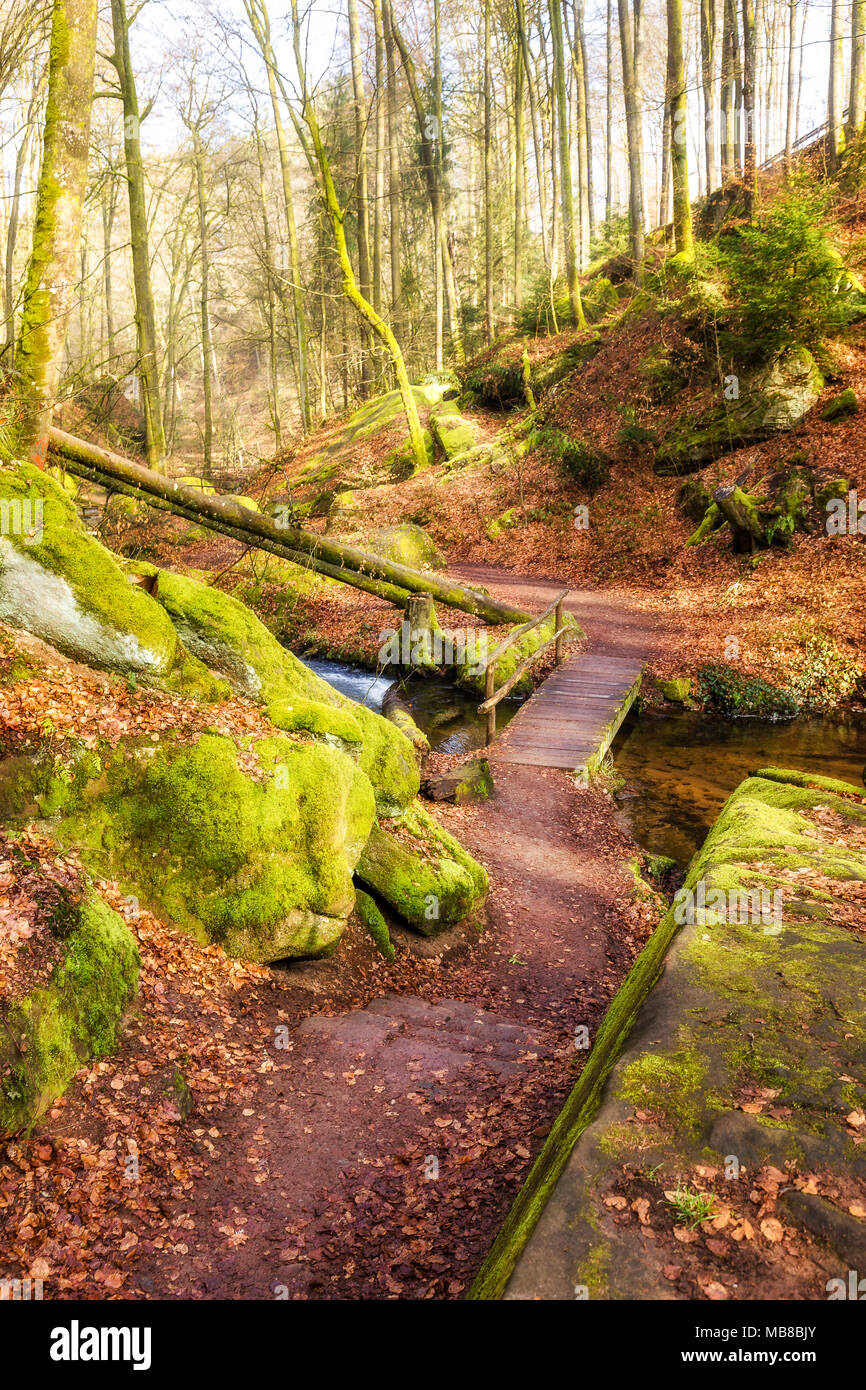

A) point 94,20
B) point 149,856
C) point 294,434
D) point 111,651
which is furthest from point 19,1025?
point 294,434

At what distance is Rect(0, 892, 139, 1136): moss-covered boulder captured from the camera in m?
3.46

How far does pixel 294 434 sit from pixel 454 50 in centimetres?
1815

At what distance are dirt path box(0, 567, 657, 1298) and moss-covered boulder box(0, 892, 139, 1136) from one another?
126 mm

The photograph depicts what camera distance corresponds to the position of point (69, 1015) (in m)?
3.89

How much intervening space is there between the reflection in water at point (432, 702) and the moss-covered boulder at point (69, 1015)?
8.94m

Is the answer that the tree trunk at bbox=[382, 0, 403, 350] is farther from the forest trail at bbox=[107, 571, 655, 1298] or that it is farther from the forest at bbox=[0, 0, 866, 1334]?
the forest trail at bbox=[107, 571, 655, 1298]

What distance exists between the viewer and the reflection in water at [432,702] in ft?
45.5

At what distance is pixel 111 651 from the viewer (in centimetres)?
606

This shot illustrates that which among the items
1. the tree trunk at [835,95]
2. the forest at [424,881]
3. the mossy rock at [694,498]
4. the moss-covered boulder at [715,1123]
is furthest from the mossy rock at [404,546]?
the tree trunk at [835,95]

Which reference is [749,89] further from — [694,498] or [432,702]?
[432,702]

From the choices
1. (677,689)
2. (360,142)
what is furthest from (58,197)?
(360,142)

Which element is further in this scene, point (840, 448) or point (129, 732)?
point (840, 448)

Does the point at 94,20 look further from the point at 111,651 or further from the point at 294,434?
the point at 294,434

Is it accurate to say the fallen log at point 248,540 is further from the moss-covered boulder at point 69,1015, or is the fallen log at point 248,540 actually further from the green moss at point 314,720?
the moss-covered boulder at point 69,1015
